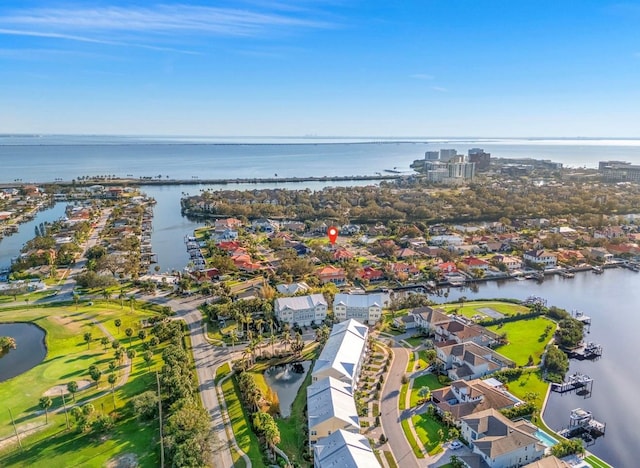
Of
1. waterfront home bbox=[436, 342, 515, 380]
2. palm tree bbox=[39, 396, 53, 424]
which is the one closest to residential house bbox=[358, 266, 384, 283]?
waterfront home bbox=[436, 342, 515, 380]

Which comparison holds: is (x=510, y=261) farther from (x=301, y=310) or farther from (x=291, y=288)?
(x=301, y=310)

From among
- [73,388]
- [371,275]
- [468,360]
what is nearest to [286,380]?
[468,360]

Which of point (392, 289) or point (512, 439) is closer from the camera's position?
point (512, 439)

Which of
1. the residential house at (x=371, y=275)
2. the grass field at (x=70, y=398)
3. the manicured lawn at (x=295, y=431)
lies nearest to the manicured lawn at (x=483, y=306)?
the residential house at (x=371, y=275)

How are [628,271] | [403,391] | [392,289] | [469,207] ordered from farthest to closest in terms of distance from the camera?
Result: [469,207] < [628,271] < [392,289] < [403,391]

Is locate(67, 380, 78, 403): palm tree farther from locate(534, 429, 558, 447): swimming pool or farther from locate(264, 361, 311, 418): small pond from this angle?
locate(534, 429, 558, 447): swimming pool

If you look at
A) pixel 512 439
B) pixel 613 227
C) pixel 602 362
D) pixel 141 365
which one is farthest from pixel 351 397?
pixel 613 227

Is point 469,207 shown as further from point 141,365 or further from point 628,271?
point 141,365
